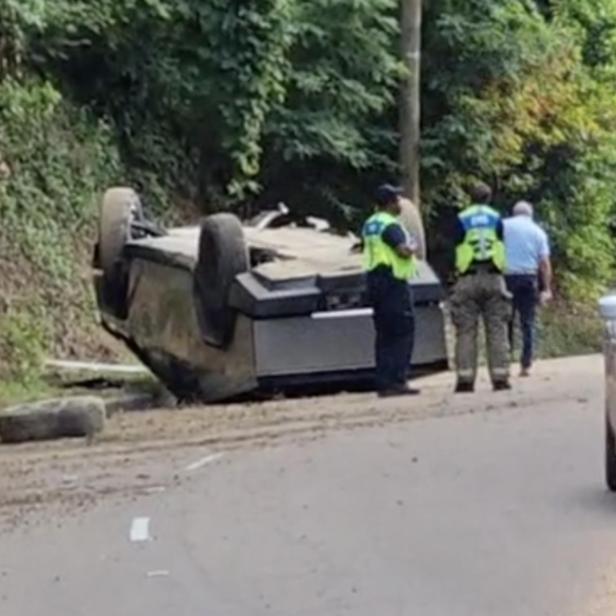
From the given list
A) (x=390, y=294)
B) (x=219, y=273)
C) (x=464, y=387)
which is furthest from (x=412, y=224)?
(x=219, y=273)

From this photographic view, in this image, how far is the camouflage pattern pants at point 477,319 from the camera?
1889 centimetres

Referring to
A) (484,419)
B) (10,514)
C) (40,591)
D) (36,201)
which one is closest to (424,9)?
(36,201)

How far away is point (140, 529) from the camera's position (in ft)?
37.7

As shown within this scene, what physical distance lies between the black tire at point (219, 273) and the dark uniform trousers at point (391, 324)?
1195 mm

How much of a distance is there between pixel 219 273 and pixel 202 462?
4.32 meters

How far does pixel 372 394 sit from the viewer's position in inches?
→ 751

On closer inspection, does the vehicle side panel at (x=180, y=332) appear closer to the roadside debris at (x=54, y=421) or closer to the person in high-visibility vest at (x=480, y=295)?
the roadside debris at (x=54, y=421)

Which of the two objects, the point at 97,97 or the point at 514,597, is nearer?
the point at 514,597

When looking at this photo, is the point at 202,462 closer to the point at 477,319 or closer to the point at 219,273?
the point at 219,273

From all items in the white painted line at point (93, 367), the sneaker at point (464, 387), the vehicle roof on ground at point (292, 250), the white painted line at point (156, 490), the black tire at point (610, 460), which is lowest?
the white painted line at point (93, 367)

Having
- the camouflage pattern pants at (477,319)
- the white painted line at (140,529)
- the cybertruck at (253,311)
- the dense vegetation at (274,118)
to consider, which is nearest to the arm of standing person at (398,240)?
the cybertruck at (253,311)

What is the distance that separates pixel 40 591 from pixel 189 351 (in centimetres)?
950

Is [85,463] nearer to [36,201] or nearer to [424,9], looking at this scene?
[36,201]

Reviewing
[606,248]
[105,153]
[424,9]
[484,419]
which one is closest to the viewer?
[484,419]
